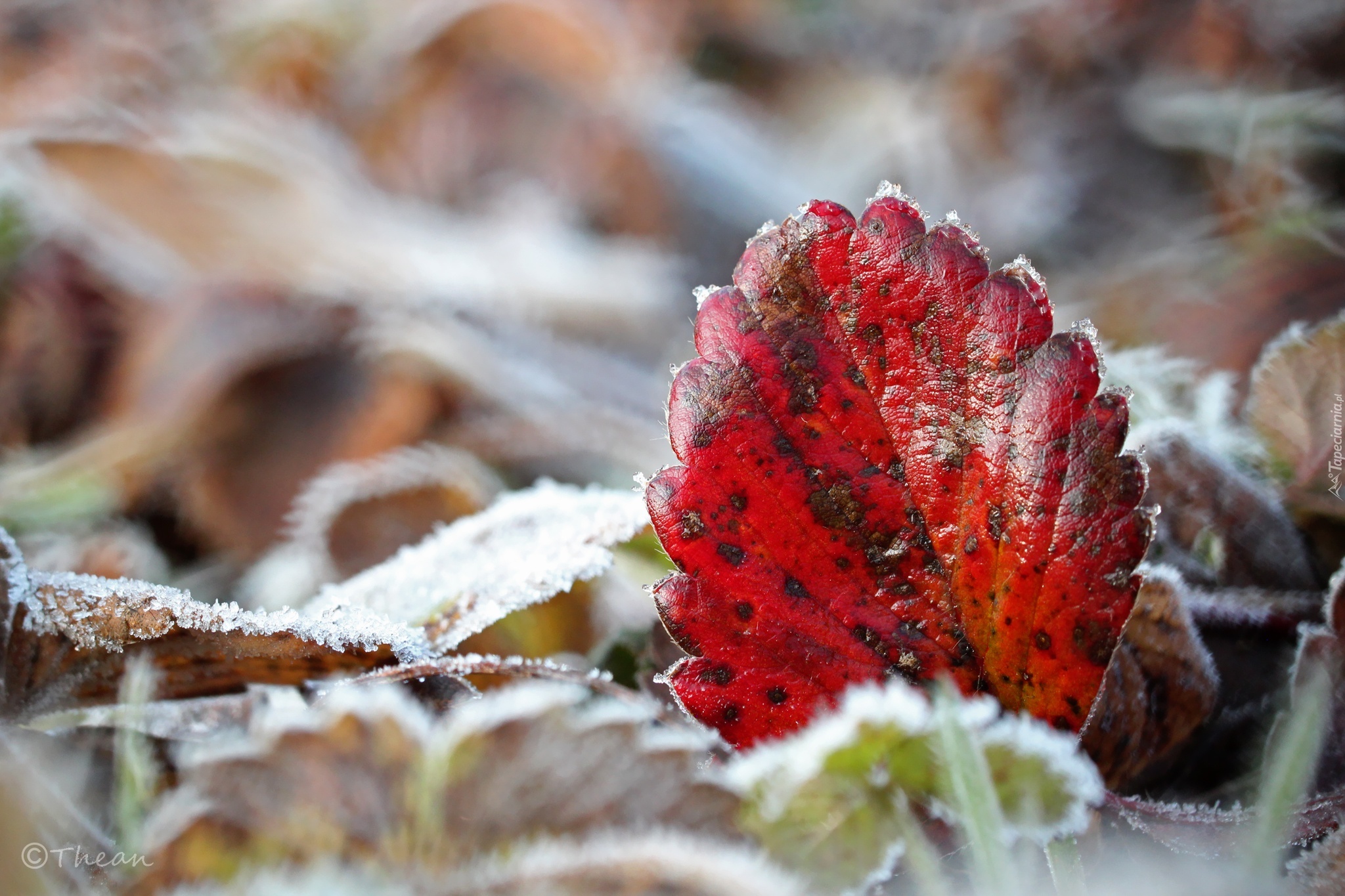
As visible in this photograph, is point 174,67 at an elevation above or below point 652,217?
above

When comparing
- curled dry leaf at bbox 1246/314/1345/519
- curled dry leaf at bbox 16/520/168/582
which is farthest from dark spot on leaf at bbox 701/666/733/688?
curled dry leaf at bbox 16/520/168/582

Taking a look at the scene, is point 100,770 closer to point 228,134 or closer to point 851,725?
point 851,725

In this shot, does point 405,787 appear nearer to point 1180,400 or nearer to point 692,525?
point 692,525

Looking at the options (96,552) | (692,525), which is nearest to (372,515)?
(96,552)

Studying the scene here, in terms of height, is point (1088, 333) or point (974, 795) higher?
point (1088, 333)

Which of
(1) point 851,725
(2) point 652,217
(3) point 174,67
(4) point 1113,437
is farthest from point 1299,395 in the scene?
(3) point 174,67

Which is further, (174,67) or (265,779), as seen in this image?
(174,67)

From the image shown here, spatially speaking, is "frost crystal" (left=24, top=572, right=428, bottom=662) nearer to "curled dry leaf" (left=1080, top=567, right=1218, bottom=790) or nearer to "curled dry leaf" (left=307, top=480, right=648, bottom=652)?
"curled dry leaf" (left=307, top=480, right=648, bottom=652)
